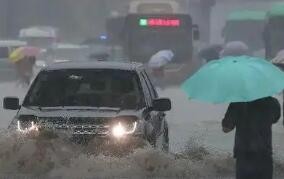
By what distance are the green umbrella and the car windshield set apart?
239 cm

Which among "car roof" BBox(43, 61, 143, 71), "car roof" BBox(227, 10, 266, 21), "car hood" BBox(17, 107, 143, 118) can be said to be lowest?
"car roof" BBox(227, 10, 266, 21)

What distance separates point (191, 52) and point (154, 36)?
138 cm

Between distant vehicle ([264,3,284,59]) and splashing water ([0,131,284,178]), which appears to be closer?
splashing water ([0,131,284,178])

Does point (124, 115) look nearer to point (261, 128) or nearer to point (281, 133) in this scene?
point (261, 128)

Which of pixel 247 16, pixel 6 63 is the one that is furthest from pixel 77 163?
pixel 247 16

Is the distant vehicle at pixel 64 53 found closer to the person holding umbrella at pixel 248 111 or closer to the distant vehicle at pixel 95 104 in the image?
the distant vehicle at pixel 95 104

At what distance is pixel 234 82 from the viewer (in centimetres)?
670

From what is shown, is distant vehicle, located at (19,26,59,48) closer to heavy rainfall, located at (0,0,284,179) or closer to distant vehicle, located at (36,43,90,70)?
distant vehicle, located at (36,43,90,70)

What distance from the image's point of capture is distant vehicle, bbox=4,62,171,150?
334 inches

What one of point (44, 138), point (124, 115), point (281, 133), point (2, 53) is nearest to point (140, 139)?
point (124, 115)

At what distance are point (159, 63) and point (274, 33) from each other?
4795 mm

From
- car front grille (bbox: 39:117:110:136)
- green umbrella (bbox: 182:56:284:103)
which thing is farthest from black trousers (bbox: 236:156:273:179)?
car front grille (bbox: 39:117:110:136)

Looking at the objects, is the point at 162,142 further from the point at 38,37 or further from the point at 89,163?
the point at 38,37

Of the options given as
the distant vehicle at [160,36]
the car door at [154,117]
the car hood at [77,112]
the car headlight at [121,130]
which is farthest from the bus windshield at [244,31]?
the car headlight at [121,130]
